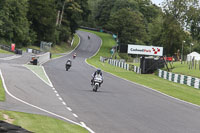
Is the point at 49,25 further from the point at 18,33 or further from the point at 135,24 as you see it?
the point at 135,24

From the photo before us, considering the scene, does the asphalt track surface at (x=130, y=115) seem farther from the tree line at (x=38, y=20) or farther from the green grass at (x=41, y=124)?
the tree line at (x=38, y=20)

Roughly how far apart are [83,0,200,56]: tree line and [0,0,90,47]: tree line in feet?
41.2

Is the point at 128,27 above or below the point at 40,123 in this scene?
above

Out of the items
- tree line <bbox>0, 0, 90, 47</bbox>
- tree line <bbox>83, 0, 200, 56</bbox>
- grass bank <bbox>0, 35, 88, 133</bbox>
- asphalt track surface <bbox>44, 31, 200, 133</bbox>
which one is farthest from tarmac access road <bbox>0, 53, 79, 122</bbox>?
tree line <bbox>83, 0, 200, 56</bbox>

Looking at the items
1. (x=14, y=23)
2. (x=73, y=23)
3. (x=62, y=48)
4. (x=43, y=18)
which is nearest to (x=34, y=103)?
(x=14, y=23)

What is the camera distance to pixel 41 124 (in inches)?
489

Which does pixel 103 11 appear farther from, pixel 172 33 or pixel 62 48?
pixel 172 33

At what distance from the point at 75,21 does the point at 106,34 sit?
1315 inches

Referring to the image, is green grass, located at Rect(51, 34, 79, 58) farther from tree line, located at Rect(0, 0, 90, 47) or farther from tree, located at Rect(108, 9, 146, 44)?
tree, located at Rect(108, 9, 146, 44)

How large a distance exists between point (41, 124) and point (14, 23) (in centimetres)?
7746

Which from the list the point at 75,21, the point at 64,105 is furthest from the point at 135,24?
the point at 64,105

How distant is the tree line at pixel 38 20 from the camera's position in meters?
83.4

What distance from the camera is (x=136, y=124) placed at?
45.3 feet

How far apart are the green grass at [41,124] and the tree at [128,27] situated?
107 meters
